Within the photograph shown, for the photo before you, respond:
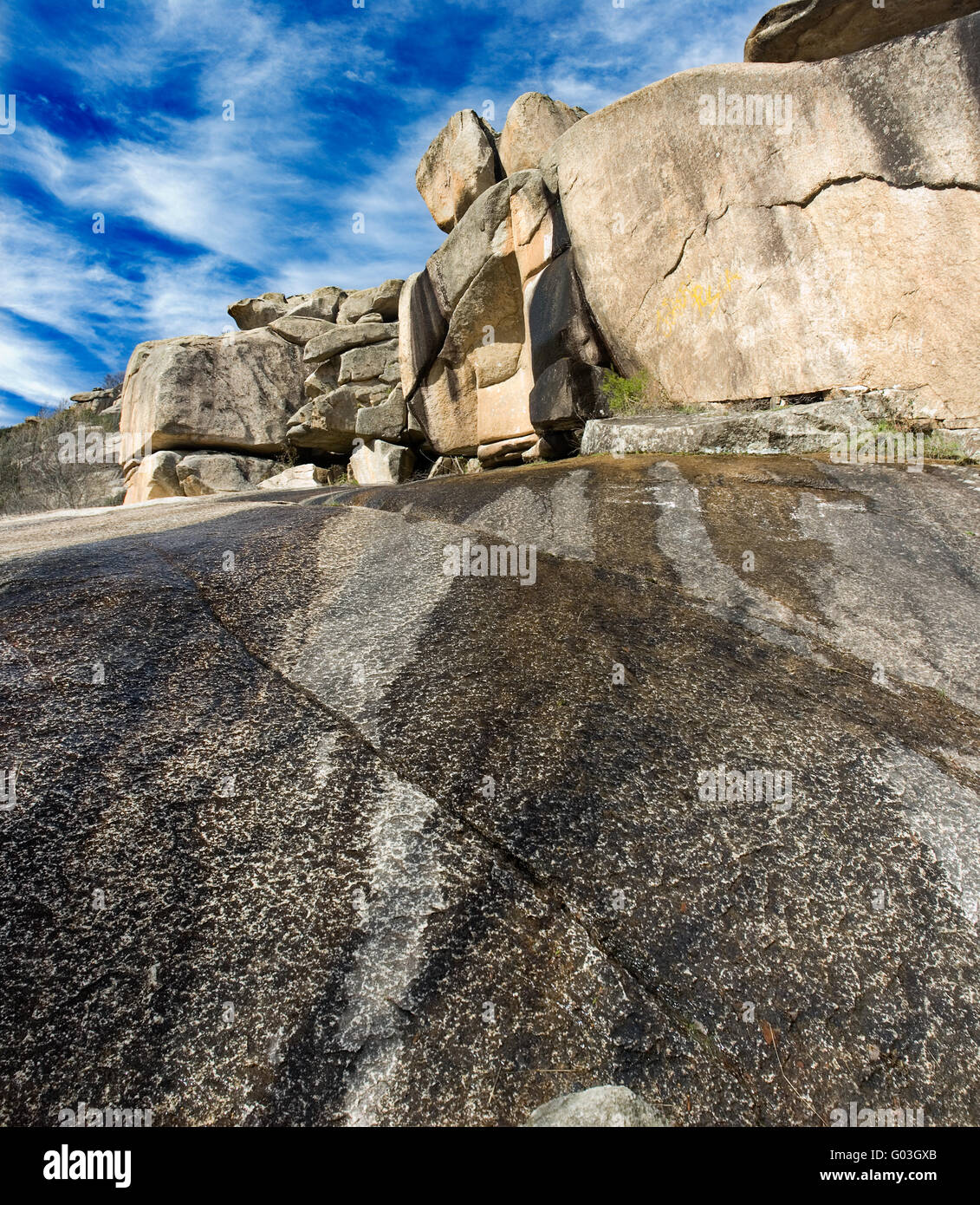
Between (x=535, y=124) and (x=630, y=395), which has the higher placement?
(x=535, y=124)

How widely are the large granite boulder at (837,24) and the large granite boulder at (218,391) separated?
14035mm

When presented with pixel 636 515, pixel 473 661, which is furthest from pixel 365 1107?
pixel 636 515

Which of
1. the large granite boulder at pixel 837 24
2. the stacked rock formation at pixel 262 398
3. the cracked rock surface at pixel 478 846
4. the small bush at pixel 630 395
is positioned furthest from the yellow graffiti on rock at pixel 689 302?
the stacked rock formation at pixel 262 398

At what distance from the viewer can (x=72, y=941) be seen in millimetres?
2029

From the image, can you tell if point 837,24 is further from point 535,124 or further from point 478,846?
point 478,846

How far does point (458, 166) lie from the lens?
548 inches

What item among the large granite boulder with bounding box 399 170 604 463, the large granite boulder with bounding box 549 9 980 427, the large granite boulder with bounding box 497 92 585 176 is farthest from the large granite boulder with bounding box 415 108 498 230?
the large granite boulder with bounding box 549 9 980 427

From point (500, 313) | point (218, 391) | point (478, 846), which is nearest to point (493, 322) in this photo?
point (500, 313)

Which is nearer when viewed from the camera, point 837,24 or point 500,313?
point 837,24

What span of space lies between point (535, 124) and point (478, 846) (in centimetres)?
1447

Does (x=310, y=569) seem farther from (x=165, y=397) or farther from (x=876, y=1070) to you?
(x=165, y=397)

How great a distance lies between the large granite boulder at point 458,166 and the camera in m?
13.6
